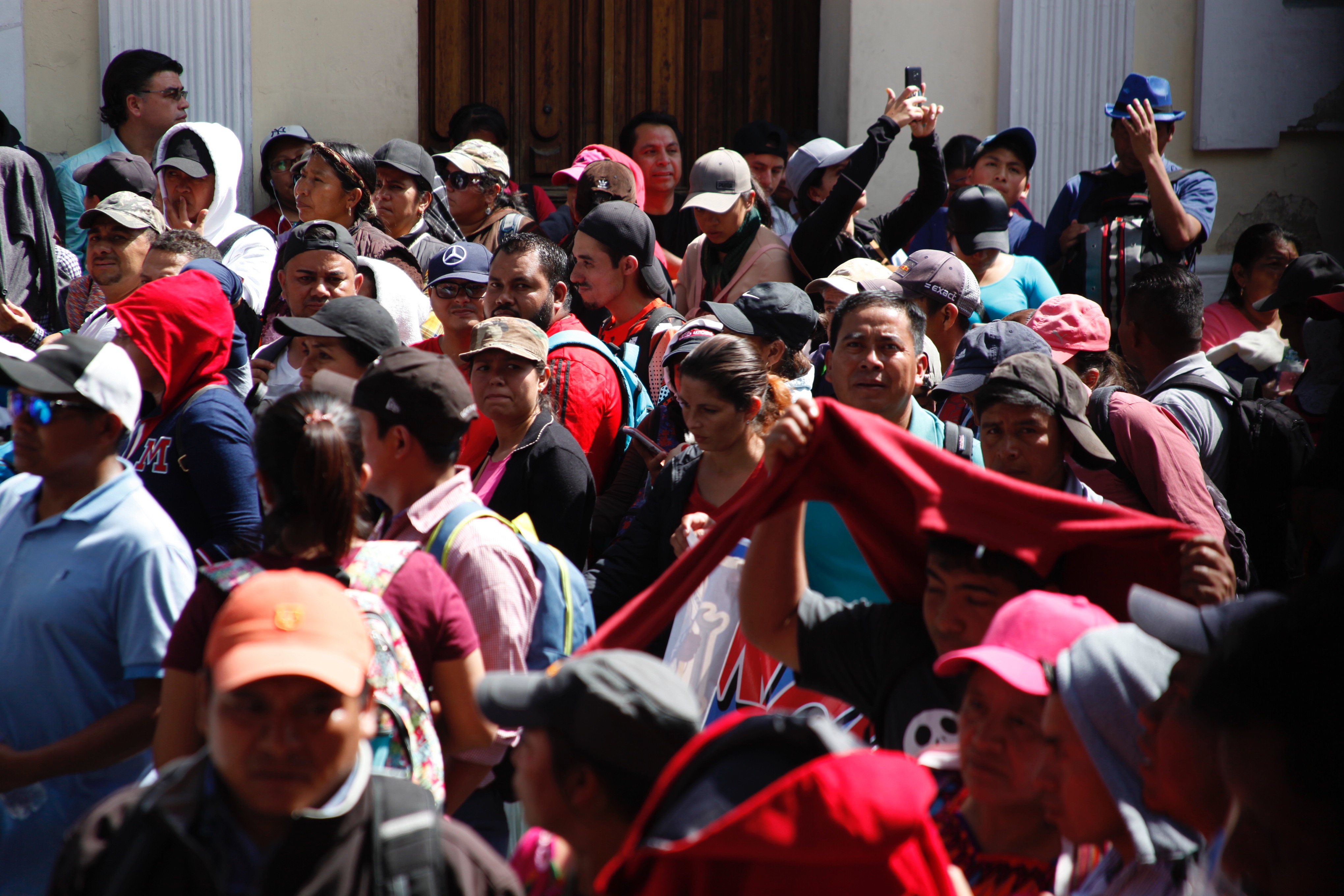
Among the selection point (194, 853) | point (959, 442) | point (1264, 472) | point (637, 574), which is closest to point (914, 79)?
point (1264, 472)

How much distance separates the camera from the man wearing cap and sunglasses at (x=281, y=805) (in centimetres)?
182

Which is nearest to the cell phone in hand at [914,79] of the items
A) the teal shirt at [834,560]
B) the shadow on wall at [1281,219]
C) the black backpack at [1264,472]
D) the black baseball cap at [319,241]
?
the black backpack at [1264,472]

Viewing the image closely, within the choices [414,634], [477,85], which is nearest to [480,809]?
[414,634]

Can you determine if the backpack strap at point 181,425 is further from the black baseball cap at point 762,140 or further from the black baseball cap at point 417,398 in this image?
the black baseball cap at point 762,140

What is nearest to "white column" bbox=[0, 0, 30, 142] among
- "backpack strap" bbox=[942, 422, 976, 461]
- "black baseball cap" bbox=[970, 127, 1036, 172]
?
"black baseball cap" bbox=[970, 127, 1036, 172]

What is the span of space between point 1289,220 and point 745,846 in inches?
341

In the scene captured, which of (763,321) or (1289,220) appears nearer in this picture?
(763,321)

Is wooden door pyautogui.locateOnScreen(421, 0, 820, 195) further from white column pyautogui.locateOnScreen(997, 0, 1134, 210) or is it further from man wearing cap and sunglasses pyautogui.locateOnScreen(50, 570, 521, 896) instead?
man wearing cap and sunglasses pyautogui.locateOnScreen(50, 570, 521, 896)

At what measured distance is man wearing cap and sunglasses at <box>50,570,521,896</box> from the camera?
5.98 ft

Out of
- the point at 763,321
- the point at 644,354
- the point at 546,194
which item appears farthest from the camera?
the point at 546,194

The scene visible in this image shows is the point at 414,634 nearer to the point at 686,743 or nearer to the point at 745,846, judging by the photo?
the point at 686,743

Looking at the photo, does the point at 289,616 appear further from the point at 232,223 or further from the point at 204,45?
the point at 204,45

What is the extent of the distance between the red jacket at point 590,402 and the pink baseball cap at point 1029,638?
224cm

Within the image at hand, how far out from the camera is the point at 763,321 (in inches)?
183
